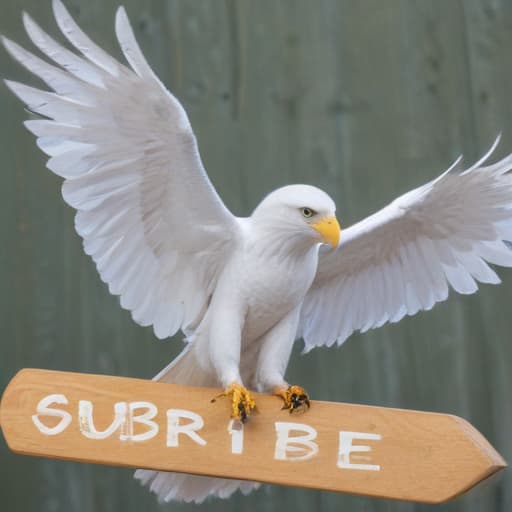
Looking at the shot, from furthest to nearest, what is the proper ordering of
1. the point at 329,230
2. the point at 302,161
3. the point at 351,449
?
the point at 302,161 → the point at 329,230 → the point at 351,449

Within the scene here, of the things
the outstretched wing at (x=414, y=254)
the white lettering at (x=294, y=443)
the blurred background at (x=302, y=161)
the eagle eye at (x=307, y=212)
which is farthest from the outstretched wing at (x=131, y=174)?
the blurred background at (x=302, y=161)

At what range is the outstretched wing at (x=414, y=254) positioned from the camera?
6.07ft

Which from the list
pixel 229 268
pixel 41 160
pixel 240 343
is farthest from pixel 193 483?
pixel 41 160

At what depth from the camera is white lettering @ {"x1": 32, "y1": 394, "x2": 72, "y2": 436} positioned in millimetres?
1451

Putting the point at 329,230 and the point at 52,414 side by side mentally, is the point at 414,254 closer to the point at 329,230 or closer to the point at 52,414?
the point at 329,230

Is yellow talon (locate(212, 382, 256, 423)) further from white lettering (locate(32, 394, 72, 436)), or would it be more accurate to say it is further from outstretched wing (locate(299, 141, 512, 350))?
outstretched wing (locate(299, 141, 512, 350))

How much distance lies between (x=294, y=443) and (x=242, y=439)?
77 mm

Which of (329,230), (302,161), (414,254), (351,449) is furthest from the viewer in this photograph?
(302,161)

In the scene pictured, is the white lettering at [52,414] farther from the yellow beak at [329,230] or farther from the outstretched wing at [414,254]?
the outstretched wing at [414,254]

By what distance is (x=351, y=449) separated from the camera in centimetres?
145

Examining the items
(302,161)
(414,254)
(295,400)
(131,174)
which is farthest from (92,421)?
(302,161)

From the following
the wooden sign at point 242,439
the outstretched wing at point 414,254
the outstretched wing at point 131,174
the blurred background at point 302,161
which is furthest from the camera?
the blurred background at point 302,161

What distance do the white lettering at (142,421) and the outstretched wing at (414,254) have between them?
553mm

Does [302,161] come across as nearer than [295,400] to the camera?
No
